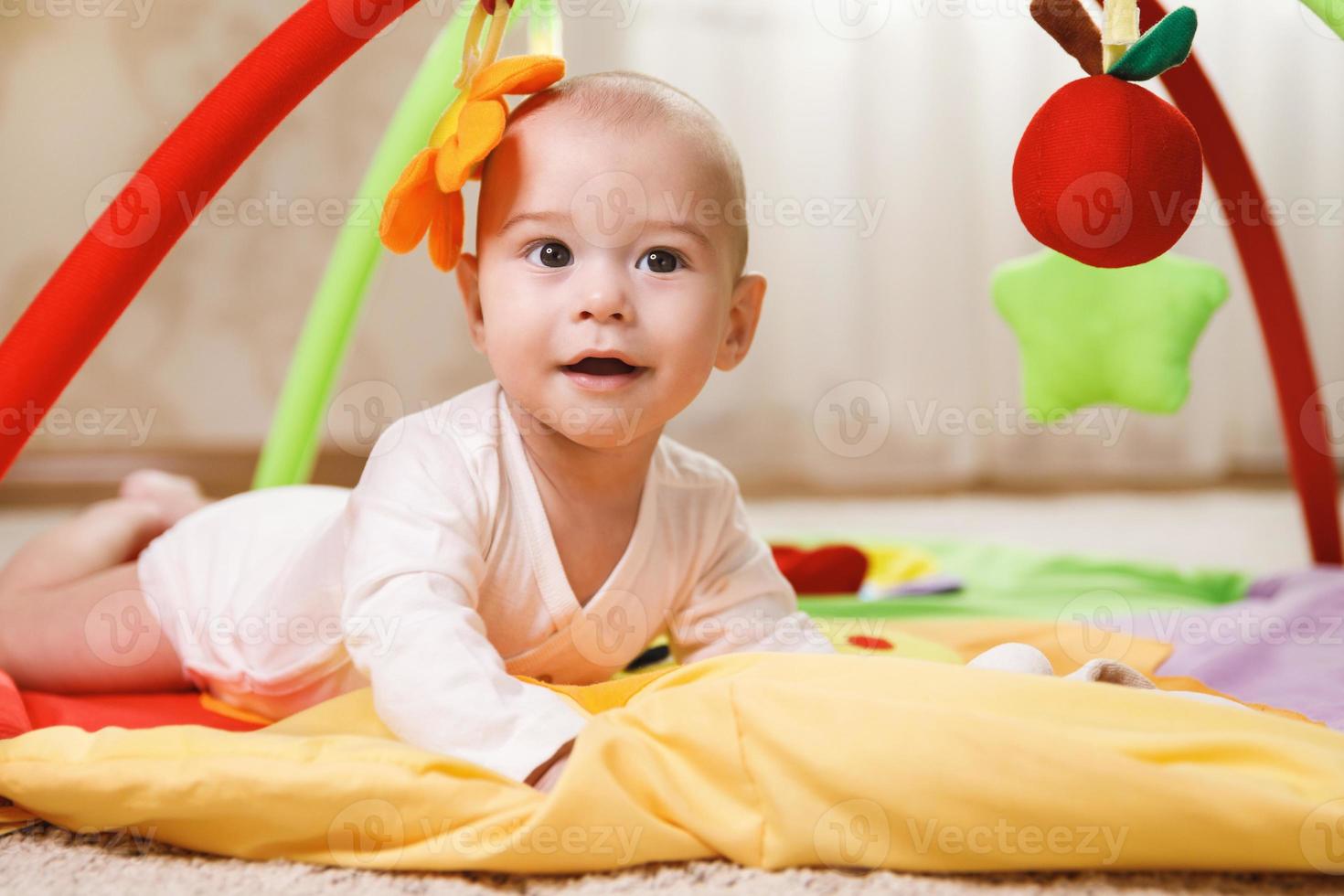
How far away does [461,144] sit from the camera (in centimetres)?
75

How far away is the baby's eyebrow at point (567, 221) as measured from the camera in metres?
0.73

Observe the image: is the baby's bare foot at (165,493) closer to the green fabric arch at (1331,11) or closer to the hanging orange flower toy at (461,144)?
the hanging orange flower toy at (461,144)

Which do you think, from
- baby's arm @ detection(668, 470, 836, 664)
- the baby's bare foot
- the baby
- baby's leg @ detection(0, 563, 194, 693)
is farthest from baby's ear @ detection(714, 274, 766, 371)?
the baby's bare foot

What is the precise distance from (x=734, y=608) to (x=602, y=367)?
0.23 m

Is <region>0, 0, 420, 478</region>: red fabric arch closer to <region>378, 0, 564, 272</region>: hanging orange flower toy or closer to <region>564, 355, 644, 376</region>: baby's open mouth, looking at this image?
<region>378, 0, 564, 272</region>: hanging orange flower toy

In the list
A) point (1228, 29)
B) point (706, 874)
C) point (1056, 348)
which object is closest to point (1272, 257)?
point (1056, 348)

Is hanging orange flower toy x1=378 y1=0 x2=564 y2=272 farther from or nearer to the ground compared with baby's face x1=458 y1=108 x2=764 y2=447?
farther from the ground

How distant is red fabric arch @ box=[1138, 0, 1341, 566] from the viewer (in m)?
1.11

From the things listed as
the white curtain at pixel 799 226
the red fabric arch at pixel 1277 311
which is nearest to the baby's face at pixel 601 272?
the red fabric arch at pixel 1277 311

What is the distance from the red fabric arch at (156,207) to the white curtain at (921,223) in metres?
1.52

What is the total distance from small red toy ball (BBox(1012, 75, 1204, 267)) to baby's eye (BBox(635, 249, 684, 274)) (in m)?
0.21

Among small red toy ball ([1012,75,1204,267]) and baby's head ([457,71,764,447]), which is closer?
small red toy ball ([1012,75,1204,267])

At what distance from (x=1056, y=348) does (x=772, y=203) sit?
1.17 meters

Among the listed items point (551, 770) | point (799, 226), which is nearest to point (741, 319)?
point (551, 770)
